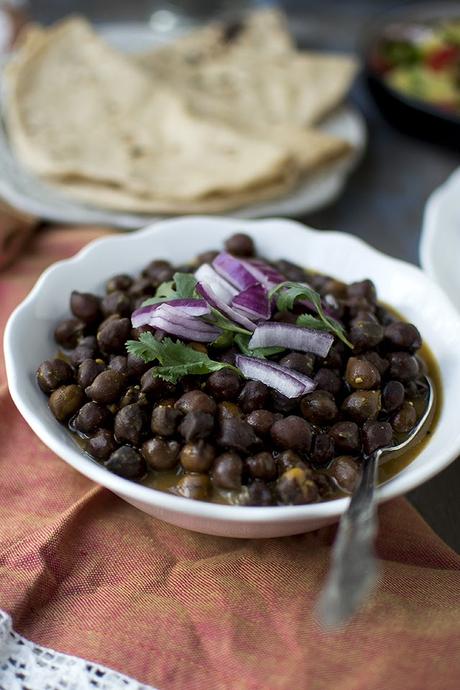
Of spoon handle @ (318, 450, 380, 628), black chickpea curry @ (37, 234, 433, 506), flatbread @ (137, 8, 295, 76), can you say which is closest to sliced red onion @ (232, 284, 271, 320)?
black chickpea curry @ (37, 234, 433, 506)

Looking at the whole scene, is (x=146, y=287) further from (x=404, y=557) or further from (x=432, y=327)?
(x=404, y=557)

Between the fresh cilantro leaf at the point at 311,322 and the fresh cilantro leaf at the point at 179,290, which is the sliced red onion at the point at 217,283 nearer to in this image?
the fresh cilantro leaf at the point at 179,290

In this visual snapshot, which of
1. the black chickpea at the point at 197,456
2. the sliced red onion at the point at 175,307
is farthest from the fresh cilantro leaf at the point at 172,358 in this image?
the black chickpea at the point at 197,456

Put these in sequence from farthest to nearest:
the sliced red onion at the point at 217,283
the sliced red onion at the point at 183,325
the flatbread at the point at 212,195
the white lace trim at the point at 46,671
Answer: the flatbread at the point at 212,195 → the sliced red onion at the point at 217,283 → the sliced red onion at the point at 183,325 → the white lace trim at the point at 46,671

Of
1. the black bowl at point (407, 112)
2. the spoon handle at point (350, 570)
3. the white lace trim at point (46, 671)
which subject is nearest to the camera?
the spoon handle at point (350, 570)

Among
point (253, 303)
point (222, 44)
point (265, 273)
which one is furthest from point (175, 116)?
point (253, 303)

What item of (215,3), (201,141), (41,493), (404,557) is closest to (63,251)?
(201,141)

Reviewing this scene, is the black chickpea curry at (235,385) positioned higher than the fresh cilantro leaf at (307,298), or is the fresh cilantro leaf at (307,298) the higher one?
the fresh cilantro leaf at (307,298)

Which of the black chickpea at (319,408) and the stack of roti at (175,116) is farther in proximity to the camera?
the stack of roti at (175,116)
